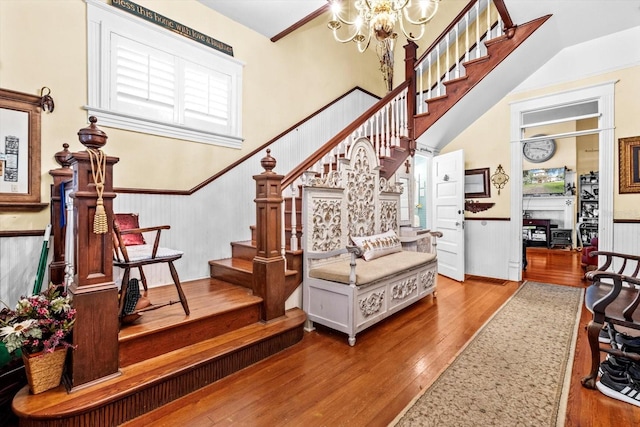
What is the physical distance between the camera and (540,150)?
853cm

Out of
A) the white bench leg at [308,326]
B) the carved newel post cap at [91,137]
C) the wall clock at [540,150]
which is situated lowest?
the white bench leg at [308,326]

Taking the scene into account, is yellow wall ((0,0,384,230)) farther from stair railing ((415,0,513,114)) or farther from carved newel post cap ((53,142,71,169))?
stair railing ((415,0,513,114))

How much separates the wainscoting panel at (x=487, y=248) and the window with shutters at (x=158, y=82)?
4.09 m

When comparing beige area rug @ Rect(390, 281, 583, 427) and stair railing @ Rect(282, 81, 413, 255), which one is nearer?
beige area rug @ Rect(390, 281, 583, 427)

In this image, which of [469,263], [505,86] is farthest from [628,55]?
[469,263]

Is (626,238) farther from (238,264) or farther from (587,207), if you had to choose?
(587,207)

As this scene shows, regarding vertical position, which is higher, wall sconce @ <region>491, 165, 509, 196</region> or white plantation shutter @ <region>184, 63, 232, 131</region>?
white plantation shutter @ <region>184, 63, 232, 131</region>

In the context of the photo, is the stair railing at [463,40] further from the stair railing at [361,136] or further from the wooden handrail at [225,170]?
the wooden handrail at [225,170]

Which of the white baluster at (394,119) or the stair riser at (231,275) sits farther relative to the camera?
the white baluster at (394,119)

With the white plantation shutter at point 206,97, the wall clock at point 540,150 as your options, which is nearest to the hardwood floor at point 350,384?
the white plantation shutter at point 206,97

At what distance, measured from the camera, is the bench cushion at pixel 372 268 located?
8.63 feet

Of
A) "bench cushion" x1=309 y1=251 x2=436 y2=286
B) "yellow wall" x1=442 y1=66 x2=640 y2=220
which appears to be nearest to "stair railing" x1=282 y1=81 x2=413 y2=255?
"bench cushion" x1=309 y1=251 x2=436 y2=286

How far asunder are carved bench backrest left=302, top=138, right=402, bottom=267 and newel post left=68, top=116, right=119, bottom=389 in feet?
5.18

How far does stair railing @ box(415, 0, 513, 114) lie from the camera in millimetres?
3934
